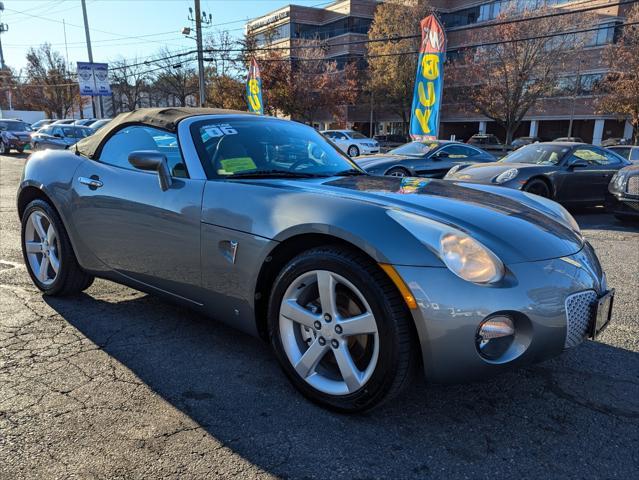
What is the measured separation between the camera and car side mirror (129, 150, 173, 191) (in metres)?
2.76

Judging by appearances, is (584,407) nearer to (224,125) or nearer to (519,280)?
(519,280)

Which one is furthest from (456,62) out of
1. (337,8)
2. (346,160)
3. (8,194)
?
(346,160)

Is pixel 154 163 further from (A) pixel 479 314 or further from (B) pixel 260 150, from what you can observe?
(A) pixel 479 314

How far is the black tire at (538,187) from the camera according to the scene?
843cm

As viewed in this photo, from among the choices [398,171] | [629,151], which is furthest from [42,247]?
[629,151]

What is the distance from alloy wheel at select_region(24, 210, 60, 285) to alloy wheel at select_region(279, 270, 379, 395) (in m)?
2.26

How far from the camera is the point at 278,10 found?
181 ft

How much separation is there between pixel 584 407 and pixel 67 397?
2.55 meters

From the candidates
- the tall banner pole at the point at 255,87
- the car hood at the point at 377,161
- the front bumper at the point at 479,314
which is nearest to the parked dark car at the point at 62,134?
the tall banner pole at the point at 255,87

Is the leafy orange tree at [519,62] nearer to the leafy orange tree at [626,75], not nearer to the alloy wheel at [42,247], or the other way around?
the leafy orange tree at [626,75]

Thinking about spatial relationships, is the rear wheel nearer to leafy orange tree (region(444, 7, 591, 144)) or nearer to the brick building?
leafy orange tree (region(444, 7, 591, 144))

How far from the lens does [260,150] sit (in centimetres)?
313

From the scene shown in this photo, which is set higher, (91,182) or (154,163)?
(154,163)

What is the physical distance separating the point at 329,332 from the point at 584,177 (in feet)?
26.7
